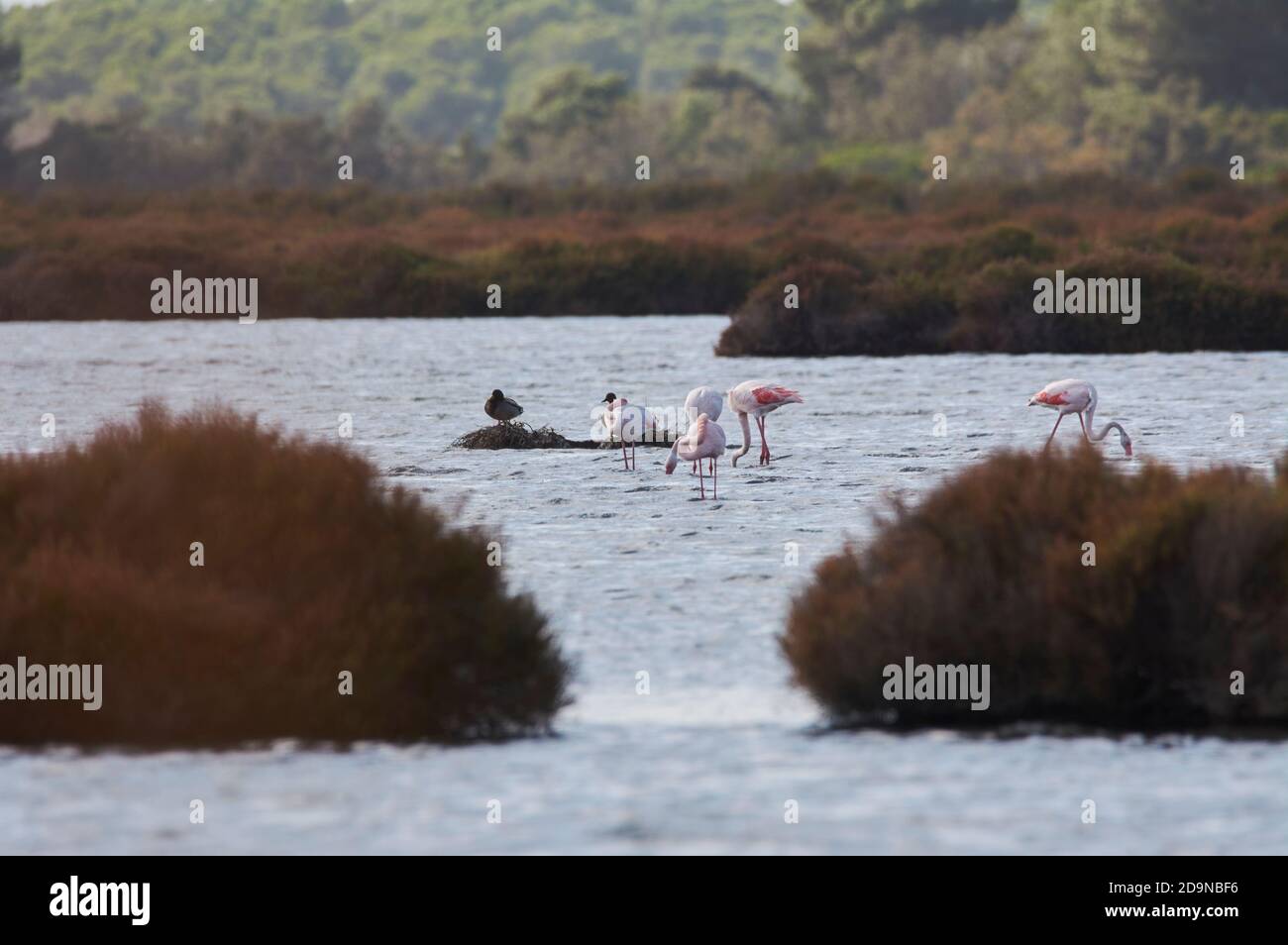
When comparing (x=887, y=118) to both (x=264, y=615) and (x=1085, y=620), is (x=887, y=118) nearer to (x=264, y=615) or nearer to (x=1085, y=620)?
(x=1085, y=620)

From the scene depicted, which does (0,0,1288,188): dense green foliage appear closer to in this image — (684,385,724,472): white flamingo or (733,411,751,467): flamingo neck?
(733,411,751,467): flamingo neck

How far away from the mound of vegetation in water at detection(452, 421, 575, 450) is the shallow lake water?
0.38 meters

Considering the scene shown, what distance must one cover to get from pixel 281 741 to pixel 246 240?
50745 millimetres

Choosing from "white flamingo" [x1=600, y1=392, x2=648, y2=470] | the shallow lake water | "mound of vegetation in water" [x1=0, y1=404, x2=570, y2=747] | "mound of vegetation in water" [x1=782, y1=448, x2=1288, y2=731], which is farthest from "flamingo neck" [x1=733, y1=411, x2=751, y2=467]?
"mound of vegetation in water" [x1=782, y1=448, x2=1288, y2=731]

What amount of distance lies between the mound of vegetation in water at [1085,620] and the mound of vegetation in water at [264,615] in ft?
5.17

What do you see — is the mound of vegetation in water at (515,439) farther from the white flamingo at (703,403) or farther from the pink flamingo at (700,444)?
the pink flamingo at (700,444)

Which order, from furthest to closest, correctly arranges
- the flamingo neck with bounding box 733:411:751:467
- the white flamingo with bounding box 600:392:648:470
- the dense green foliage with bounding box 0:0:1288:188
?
1. the dense green foliage with bounding box 0:0:1288:188
2. the flamingo neck with bounding box 733:411:751:467
3. the white flamingo with bounding box 600:392:648:470

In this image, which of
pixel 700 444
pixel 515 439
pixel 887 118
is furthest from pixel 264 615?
pixel 887 118

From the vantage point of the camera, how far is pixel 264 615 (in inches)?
417

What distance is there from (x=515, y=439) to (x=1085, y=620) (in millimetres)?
14468

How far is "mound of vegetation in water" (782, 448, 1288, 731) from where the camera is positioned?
10.7 meters
